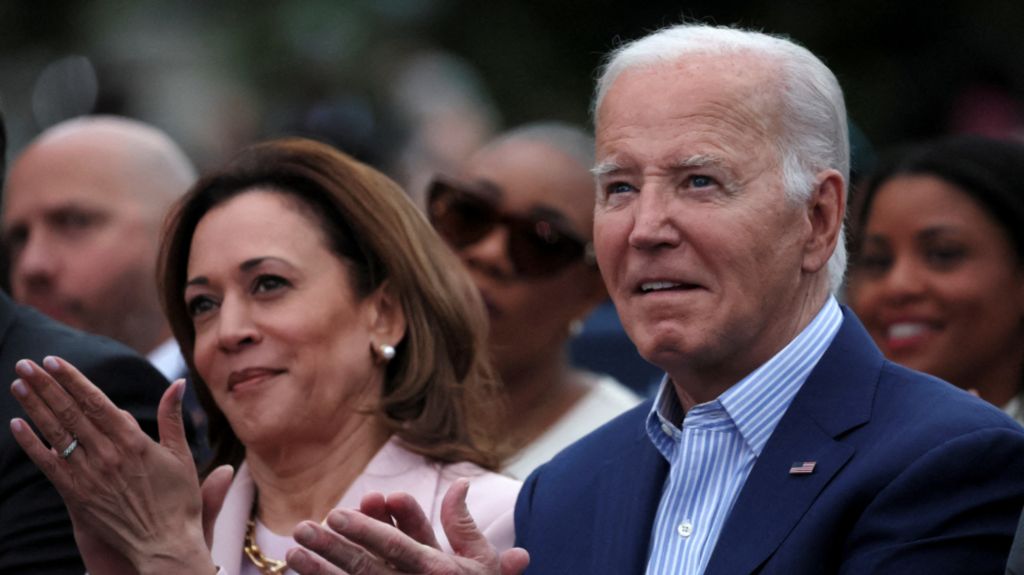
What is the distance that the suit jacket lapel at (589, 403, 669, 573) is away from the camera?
4.19 m

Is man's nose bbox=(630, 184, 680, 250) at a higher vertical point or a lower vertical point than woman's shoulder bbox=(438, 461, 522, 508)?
higher

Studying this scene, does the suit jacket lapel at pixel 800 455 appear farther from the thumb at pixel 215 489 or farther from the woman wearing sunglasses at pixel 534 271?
the woman wearing sunglasses at pixel 534 271

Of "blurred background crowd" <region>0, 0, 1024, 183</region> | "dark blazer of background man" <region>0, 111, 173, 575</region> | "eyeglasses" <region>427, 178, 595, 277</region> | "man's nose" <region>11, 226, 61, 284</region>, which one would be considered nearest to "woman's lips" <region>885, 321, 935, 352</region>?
"eyeglasses" <region>427, 178, 595, 277</region>

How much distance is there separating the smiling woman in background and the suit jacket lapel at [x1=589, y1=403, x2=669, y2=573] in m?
1.87

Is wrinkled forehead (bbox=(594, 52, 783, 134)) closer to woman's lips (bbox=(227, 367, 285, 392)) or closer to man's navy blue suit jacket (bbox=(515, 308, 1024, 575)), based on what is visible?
man's navy blue suit jacket (bbox=(515, 308, 1024, 575))

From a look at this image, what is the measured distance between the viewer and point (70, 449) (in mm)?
4160

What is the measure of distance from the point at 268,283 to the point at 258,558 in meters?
0.70

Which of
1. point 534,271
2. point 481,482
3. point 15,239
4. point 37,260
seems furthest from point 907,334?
point 15,239

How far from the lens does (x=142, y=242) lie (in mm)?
7453

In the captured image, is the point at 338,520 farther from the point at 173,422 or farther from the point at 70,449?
the point at 70,449

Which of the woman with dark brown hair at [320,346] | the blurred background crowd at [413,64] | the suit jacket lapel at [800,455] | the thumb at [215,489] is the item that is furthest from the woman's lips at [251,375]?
the blurred background crowd at [413,64]

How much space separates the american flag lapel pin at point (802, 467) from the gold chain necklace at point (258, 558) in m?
1.43

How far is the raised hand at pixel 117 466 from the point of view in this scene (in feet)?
13.5

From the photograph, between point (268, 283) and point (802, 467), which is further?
point (268, 283)
